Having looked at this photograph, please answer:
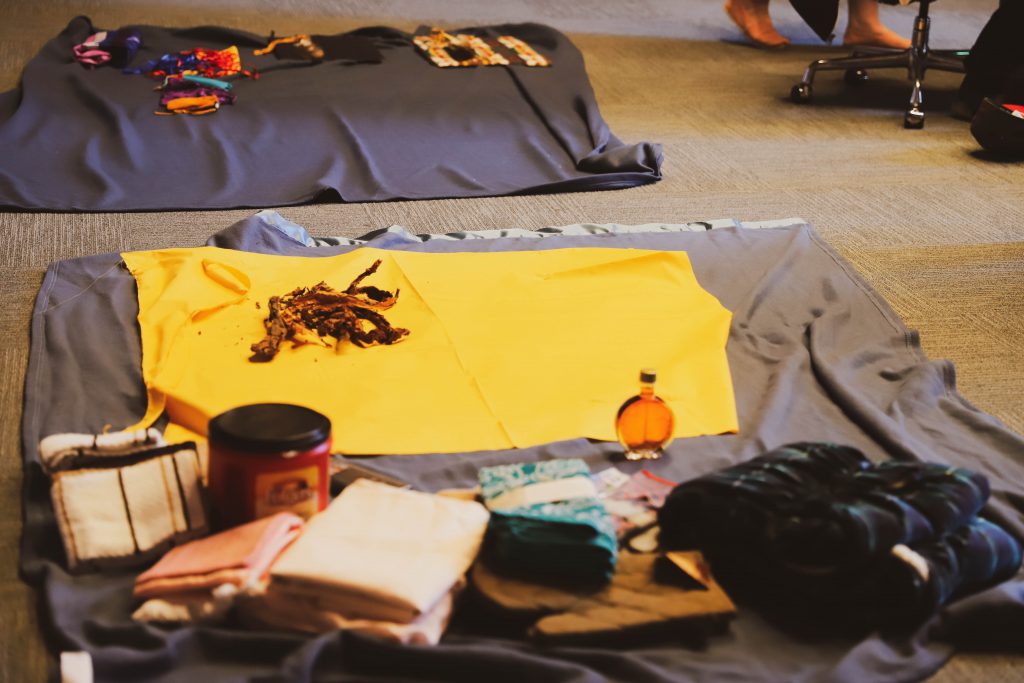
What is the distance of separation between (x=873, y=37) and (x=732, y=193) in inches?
82.8

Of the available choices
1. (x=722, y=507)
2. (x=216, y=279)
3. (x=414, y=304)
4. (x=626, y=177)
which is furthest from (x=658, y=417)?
(x=626, y=177)

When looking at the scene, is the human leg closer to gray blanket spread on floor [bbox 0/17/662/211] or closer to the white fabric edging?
gray blanket spread on floor [bbox 0/17/662/211]

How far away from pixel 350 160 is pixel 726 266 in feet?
3.77

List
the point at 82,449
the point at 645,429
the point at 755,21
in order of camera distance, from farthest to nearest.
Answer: the point at 755,21 < the point at 645,429 < the point at 82,449

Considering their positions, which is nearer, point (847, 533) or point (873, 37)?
point (847, 533)

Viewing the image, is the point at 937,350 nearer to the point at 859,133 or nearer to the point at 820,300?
the point at 820,300

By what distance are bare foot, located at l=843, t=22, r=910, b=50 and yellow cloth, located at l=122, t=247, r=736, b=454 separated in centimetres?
271

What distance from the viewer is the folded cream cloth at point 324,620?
1.33m

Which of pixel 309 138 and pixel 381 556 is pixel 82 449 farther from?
pixel 309 138

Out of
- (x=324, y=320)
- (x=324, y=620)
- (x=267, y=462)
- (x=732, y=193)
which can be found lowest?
(x=732, y=193)

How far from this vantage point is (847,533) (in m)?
1.37

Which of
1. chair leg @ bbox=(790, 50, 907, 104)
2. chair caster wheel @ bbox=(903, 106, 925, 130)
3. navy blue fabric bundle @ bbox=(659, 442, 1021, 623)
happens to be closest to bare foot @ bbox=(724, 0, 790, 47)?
chair leg @ bbox=(790, 50, 907, 104)

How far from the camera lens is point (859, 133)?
370cm

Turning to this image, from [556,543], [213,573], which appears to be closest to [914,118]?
[556,543]
